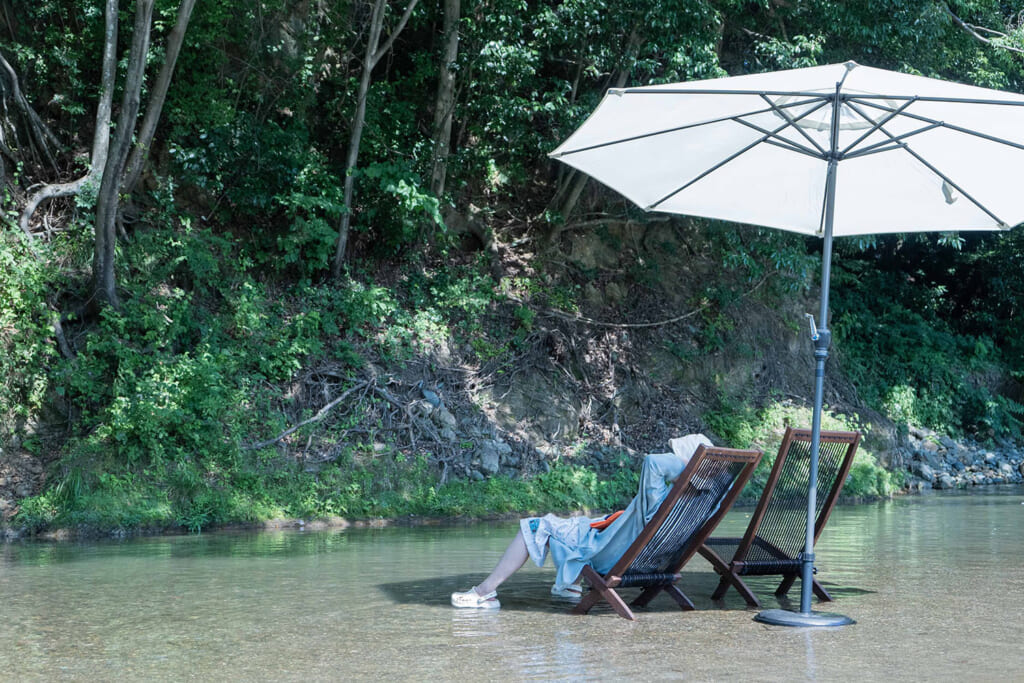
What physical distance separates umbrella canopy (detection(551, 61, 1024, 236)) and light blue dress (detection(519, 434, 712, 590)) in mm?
1818

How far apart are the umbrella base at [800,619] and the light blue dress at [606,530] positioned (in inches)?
31.8

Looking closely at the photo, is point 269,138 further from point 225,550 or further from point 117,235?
point 225,550

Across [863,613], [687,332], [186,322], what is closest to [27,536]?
[186,322]

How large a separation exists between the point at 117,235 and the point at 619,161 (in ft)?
27.7

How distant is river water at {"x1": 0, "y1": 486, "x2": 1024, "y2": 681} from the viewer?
438 cm

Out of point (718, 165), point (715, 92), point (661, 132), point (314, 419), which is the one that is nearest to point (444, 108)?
point (314, 419)

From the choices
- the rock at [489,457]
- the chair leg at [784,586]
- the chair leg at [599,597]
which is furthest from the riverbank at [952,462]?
the chair leg at [599,597]

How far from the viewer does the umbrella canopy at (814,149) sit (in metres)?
5.36

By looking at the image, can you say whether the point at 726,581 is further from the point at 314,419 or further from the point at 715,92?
the point at 314,419

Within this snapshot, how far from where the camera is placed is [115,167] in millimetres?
11062

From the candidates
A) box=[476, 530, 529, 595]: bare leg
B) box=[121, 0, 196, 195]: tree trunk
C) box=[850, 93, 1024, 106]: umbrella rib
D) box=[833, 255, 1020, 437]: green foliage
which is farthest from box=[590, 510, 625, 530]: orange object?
box=[833, 255, 1020, 437]: green foliage

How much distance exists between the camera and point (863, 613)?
19.0 ft

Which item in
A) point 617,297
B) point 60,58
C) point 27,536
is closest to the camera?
point 27,536

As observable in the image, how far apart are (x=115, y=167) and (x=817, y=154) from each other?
25.9ft
